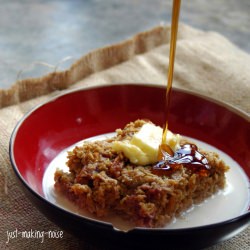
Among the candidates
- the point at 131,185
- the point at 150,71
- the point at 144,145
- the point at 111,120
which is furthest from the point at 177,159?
the point at 150,71

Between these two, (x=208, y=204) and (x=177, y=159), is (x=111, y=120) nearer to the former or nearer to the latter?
(x=177, y=159)

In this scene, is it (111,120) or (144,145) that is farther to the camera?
(111,120)

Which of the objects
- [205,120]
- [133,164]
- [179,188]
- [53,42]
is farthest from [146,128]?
[53,42]

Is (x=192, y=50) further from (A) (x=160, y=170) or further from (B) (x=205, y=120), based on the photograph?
(A) (x=160, y=170)

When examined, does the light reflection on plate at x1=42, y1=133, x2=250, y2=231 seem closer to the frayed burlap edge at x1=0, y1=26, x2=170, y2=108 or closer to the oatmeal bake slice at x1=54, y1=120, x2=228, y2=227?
the oatmeal bake slice at x1=54, y1=120, x2=228, y2=227

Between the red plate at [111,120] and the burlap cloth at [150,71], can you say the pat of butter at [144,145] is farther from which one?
the burlap cloth at [150,71]

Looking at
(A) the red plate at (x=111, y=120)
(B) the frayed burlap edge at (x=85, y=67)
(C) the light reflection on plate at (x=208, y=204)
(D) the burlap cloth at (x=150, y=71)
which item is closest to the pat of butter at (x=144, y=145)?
(C) the light reflection on plate at (x=208, y=204)

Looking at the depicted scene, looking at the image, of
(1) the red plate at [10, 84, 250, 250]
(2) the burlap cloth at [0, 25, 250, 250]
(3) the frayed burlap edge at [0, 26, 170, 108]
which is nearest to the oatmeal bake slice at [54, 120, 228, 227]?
(1) the red plate at [10, 84, 250, 250]
